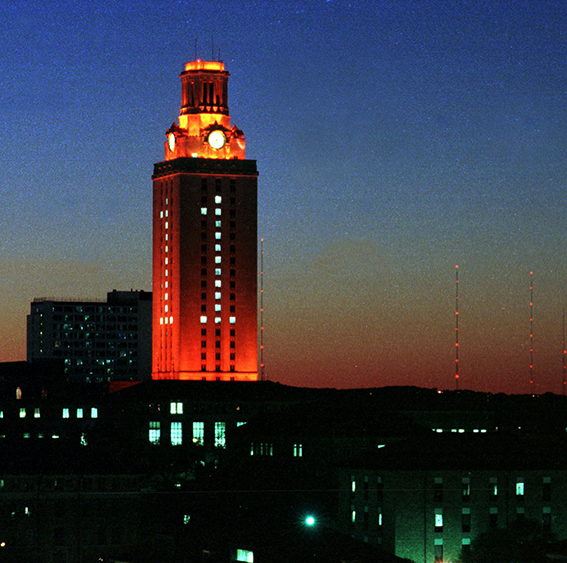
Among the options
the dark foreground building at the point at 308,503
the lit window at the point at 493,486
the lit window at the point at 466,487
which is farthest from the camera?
the lit window at the point at 493,486

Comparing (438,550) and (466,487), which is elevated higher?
(466,487)

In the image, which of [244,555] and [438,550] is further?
[438,550]

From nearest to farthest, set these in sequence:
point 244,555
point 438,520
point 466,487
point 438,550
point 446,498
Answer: point 244,555
point 438,550
point 438,520
point 446,498
point 466,487

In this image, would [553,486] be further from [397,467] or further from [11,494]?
[11,494]

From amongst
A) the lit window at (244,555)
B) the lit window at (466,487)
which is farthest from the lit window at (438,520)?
the lit window at (244,555)

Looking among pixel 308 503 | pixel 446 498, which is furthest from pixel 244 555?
pixel 308 503

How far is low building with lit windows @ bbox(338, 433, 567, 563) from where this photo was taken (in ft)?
468

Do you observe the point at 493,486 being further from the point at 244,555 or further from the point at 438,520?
the point at 244,555

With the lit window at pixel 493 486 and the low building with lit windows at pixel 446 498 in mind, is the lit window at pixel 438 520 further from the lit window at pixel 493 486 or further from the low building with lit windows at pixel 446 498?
the lit window at pixel 493 486

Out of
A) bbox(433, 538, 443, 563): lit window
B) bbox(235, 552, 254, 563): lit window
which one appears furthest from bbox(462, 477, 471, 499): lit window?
bbox(235, 552, 254, 563): lit window

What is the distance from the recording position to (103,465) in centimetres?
19825

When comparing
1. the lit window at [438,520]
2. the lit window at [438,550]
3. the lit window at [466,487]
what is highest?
the lit window at [466,487]

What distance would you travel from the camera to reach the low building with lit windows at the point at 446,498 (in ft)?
468

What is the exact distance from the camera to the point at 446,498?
147 metres
